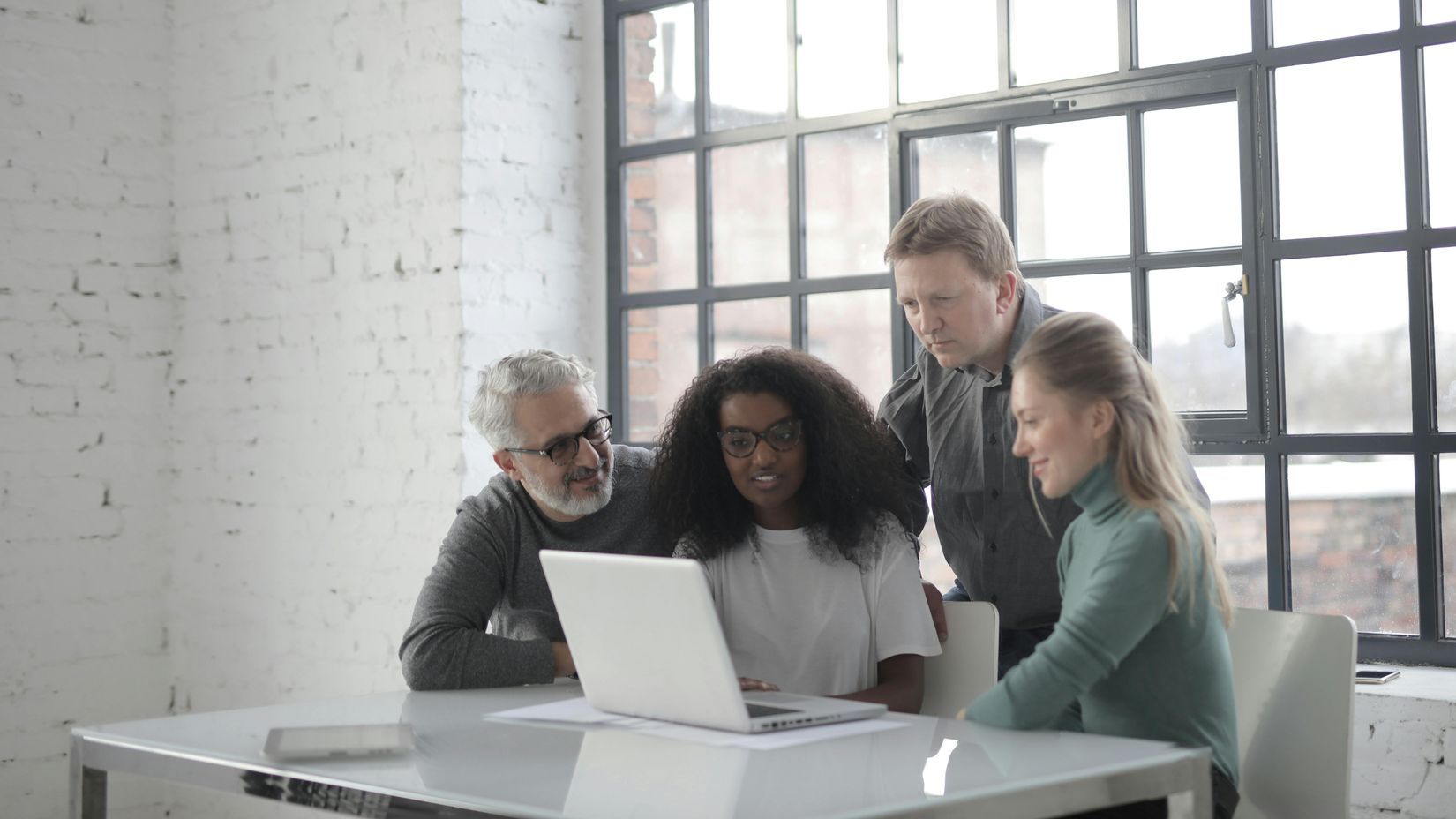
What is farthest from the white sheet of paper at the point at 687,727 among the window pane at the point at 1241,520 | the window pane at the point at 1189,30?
the window pane at the point at 1189,30

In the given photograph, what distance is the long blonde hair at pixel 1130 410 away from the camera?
184 centimetres

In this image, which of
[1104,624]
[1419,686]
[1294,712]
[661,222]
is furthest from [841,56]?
[1104,624]

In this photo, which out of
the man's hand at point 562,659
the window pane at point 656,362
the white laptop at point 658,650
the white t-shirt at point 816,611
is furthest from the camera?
the window pane at point 656,362

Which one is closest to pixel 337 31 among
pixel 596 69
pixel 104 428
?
pixel 596 69

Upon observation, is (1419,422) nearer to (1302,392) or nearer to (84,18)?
(1302,392)

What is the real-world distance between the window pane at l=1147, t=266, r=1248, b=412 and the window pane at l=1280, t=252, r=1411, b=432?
3.7 inches

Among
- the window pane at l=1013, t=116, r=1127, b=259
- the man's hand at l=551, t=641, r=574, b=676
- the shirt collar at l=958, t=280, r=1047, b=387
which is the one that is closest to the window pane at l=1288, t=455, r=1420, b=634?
the window pane at l=1013, t=116, r=1127, b=259

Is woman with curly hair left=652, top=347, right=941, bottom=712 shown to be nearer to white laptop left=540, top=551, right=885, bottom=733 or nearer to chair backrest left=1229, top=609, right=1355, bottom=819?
white laptop left=540, top=551, right=885, bottom=733

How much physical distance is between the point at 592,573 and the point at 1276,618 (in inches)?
39.2

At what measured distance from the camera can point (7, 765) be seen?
402 centimetres

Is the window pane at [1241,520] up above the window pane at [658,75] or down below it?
below

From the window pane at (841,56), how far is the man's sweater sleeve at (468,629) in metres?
1.57

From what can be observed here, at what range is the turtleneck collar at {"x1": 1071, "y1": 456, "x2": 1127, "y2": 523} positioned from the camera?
1877mm

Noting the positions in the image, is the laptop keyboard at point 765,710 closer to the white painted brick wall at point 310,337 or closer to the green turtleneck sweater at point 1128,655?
the green turtleneck sweater at point 1128,655
